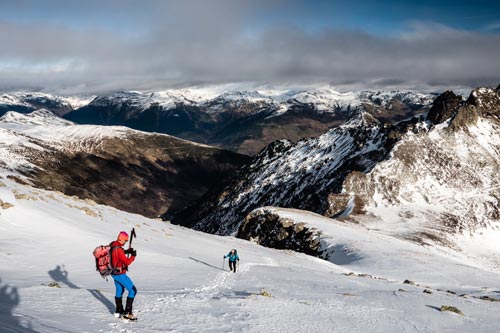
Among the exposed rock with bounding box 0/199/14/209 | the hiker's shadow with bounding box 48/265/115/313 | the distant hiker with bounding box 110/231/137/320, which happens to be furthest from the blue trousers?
the exposed rock with bounding box 0/199/14/209

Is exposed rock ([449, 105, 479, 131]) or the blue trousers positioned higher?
exposed rock ([449, 105, 479, 131])

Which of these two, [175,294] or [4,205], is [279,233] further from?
[175,294]

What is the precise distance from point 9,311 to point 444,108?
16421 cm

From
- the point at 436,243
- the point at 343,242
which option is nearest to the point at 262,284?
the point at 343,242

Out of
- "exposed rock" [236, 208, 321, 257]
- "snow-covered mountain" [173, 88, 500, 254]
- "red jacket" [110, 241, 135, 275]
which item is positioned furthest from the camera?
"snow-covered mountain" [173, 88, 500, 254]

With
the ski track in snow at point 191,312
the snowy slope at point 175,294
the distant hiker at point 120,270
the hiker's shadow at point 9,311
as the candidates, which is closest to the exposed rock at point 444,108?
the snowy slope at point 175,294

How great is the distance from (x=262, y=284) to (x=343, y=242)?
125 feet

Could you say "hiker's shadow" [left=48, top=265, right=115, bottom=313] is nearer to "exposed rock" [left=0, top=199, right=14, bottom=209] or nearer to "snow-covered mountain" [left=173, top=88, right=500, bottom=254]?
"exposed rock" [left=0, top=199, right=14, bottom=209]

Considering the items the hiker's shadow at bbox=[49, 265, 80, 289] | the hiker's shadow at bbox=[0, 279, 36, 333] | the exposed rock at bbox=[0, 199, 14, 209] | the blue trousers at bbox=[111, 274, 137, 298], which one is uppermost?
the exposed rock at bbox=[0, 199, 14, 209]

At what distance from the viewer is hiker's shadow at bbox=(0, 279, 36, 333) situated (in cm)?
1072

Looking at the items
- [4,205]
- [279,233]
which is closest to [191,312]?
[4,205]

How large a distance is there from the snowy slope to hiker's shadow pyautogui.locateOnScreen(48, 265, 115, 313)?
54 mm

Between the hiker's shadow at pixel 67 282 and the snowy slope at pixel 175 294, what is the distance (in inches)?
2.1

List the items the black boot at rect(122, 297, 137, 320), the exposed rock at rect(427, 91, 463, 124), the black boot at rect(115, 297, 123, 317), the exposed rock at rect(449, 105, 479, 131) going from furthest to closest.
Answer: the exposed rock at rect(427, 91, 463, 124)
the exposed rock at rect(449, 105, 479, 131)
the black boot at rect(115, 297, 123, 317)
the black boot at rect(122, 297, 137, 320)
